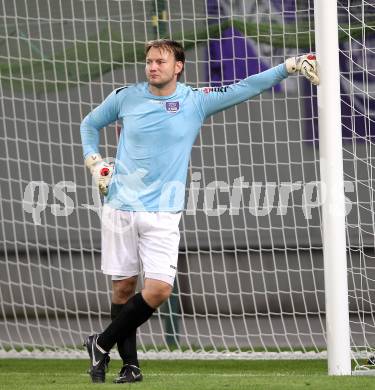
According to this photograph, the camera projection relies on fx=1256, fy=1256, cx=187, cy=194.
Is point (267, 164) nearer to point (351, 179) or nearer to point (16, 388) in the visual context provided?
point (351, 179)

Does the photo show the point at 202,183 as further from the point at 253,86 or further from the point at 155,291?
the point at 155,291

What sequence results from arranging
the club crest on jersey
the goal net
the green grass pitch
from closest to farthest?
the green grass pitch
the club crest on jersey
the goal net

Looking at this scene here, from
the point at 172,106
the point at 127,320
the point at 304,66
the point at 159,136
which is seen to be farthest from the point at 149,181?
the point at 304,66

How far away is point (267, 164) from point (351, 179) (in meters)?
A: 0.63

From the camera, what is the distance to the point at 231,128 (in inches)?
384

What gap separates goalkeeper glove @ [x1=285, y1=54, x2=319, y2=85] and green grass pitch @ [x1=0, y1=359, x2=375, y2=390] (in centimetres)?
151

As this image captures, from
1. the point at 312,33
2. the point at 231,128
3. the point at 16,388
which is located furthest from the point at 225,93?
the point at 231,128

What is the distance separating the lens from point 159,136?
245 inches

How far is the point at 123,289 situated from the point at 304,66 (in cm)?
145

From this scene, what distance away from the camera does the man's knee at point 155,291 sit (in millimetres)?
6156

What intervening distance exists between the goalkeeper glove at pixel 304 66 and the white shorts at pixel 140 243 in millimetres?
932

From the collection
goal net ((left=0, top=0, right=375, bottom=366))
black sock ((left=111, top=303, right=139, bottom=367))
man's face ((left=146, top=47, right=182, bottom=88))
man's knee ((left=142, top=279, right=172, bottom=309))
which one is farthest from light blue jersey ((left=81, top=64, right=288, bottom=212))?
goal net ((left=0, top=0, right=375, bottom=366))

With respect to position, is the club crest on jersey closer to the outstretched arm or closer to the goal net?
the outstretched arm

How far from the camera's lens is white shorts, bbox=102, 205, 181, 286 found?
6.16m
